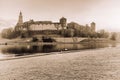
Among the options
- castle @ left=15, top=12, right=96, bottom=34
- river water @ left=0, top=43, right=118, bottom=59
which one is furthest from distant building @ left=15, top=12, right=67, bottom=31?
river water @ left=0, top=43, right=118, bottom=59

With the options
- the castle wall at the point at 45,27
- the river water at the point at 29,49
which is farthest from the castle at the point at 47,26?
the river water at the point at 29,49

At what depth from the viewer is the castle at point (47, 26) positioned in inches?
1474

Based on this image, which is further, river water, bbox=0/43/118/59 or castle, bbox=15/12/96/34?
castle, bbox=15/12/96/34

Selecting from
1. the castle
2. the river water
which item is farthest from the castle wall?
the river water

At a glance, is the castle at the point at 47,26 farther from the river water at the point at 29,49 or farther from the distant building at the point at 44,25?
the river water at the point at 29,49

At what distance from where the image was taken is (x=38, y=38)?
38.6 metres

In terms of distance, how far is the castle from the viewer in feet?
123

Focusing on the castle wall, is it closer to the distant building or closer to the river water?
the distant building

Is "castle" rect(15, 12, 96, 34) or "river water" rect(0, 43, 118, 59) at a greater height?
"castle" rect(15, 12, 96, 34)

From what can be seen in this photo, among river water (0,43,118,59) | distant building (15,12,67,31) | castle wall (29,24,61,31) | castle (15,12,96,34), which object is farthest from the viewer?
castle wall (29,24,61,31)

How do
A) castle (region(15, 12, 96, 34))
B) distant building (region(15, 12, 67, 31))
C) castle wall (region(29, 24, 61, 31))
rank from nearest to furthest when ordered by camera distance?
castle (region(15, 12, 96, 34)), distant building (region(15, 12, 67, 31)), castle wall (region(29, 24, 61, 31))

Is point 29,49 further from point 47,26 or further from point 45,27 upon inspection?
point 45,27

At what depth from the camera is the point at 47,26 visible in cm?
4891

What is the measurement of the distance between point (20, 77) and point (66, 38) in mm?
32898
